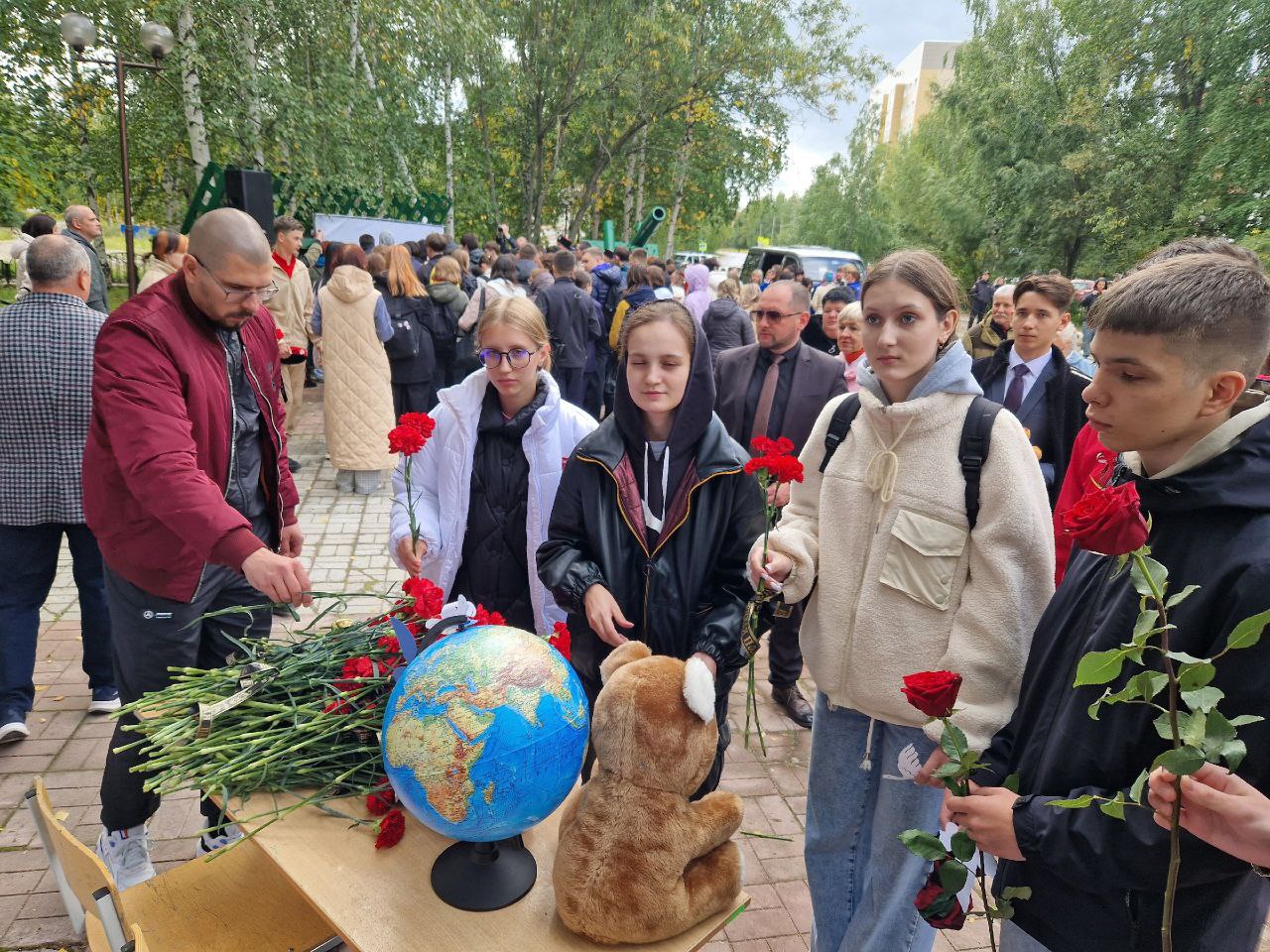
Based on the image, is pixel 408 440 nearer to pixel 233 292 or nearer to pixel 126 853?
pixel 233 292

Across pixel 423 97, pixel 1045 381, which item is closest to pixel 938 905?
pixel 1045 381

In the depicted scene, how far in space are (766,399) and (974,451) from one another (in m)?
2.57

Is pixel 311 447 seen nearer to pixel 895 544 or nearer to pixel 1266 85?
pixel 895 544

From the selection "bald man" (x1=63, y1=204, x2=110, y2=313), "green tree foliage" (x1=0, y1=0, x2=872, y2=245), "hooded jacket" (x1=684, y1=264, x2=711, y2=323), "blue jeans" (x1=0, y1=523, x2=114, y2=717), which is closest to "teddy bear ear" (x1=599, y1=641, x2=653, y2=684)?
"blue jeans" (x1=0, y1=523, x2=114, y2=717)

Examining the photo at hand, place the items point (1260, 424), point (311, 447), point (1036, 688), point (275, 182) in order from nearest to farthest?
point (1260, 424) < point (1036, 688) < point (311, 447) < point (275, 182)

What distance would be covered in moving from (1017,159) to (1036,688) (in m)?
28.5

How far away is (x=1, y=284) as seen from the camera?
17.8 meters

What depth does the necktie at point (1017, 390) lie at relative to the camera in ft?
13.4

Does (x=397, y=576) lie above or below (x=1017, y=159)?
below

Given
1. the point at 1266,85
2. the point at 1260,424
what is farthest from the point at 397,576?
the point at 1266,85

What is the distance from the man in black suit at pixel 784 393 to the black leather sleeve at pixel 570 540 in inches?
86.5

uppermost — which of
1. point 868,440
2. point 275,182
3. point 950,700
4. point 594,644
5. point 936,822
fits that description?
point 275,182

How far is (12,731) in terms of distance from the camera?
3.70 m

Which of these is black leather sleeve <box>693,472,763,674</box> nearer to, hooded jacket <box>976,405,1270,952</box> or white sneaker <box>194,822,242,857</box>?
hooded jacket <box>976,405,1270,952</box>
